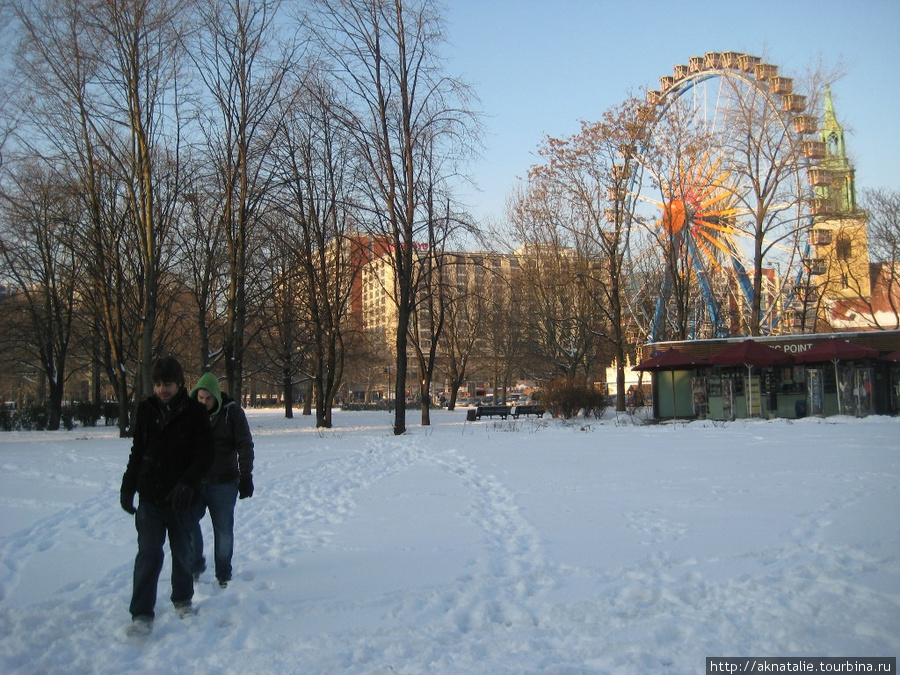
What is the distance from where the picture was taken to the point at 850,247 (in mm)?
48000

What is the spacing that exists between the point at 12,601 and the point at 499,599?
364 centimetres

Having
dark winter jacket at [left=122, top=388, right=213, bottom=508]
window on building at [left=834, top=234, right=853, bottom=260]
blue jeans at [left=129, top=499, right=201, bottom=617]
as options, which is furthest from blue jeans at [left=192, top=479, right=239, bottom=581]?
window on building at [left=834, top=234, right=853, bottom=260]

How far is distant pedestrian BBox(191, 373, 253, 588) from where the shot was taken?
20.6ft

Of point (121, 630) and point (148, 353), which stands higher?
point (148, 353)

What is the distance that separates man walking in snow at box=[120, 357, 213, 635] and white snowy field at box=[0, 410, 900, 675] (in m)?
0.27

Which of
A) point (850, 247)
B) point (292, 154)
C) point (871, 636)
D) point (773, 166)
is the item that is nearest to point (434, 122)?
point (292, 154)

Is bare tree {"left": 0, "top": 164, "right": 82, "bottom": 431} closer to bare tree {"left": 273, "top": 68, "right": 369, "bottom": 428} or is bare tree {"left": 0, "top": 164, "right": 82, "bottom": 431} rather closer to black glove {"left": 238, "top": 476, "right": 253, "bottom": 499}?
bare tree {"left": 273, "top": 68, "right": 369, "bottom": 428}

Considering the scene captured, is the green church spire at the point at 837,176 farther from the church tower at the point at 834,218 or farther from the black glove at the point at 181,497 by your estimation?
the black glove at the point at 181,497

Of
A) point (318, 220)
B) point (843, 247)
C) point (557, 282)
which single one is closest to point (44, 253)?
point (318, 220)

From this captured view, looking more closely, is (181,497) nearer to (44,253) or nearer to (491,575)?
(491,575)

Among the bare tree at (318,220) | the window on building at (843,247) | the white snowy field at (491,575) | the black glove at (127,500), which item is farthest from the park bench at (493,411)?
the black glove at (127,500)

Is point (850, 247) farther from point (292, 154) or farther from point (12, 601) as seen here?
point (12, 601)

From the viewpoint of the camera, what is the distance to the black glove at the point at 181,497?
516 cm

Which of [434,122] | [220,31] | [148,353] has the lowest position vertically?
[148,353]
